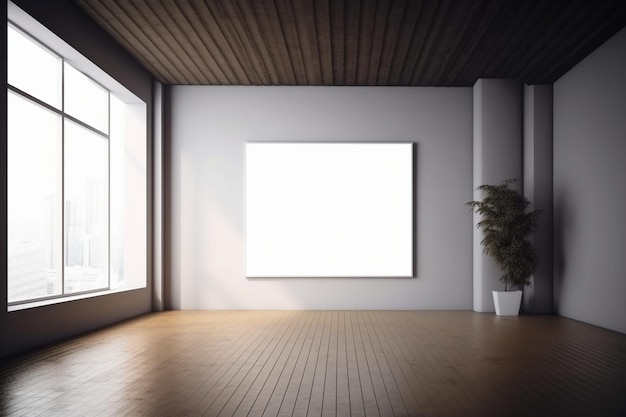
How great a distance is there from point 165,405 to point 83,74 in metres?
5.55

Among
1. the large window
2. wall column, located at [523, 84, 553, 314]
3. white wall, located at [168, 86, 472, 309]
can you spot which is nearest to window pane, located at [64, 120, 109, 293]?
the large window

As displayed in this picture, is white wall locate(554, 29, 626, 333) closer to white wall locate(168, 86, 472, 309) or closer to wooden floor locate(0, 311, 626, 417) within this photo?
wooden floor locate(0, 311, 626, 417)

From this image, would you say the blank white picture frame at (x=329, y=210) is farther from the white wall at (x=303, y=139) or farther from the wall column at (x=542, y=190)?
the wall column at (x=542, y=190)

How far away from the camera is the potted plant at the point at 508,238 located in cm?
851

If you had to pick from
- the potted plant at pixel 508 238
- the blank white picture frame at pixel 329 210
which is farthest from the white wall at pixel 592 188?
the blank white picture frame at pixel 329 210

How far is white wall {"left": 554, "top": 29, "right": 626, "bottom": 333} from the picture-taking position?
23.3 ft

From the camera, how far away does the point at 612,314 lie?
725 cm

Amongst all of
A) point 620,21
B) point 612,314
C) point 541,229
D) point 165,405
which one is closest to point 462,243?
point 541,229

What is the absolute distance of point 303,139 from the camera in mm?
9734

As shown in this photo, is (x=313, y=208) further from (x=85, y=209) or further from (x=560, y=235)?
(x=560, y=235)

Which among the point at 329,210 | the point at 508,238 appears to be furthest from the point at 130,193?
the point at 508,238

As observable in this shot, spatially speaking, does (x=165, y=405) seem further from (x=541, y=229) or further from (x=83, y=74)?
(x=541, y=229)

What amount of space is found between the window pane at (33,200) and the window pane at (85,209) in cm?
42

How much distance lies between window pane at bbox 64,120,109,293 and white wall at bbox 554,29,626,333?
716 cm
